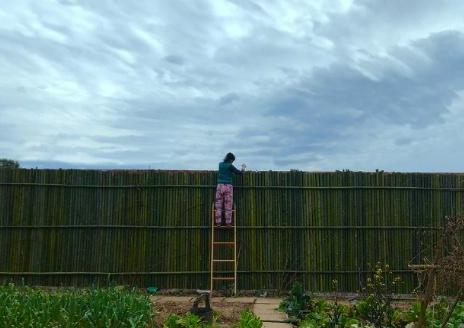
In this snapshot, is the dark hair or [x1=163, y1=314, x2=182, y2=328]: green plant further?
the dark hair

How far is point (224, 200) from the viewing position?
32.0ft

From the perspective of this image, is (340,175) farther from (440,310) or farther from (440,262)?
(440,262)

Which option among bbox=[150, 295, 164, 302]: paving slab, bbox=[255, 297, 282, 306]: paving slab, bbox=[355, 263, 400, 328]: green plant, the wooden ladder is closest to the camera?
bbox=[355, 263, 400, 328]: green plant

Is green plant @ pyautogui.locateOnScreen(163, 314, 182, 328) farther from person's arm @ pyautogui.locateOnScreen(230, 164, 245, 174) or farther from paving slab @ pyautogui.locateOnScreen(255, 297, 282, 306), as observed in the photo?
person's arm @ pyautogui.locateOnScreen(230, 164, 245, 174)

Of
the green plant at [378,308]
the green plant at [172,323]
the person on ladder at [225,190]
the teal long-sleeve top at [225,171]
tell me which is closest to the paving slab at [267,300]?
the person on ladder at [225,190]

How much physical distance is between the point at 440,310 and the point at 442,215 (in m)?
3.56

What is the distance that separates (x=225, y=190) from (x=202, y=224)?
2.61 feet

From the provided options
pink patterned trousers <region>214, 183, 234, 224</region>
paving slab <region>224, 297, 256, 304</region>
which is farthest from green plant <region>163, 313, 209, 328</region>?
pink patterned trousers <region>214, 183, 234, 224</region>

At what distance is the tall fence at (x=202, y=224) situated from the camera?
9836 mm

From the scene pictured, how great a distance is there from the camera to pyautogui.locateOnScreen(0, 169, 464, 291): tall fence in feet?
32.3

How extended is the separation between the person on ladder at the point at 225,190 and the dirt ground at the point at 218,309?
1651mm

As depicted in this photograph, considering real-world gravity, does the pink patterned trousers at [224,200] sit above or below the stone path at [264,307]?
above

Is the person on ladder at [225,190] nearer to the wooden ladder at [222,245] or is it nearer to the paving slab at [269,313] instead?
the wooden ladder at [222,245]

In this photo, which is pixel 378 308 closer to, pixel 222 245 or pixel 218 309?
pixel 218 309
